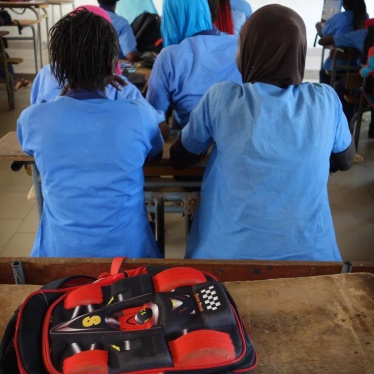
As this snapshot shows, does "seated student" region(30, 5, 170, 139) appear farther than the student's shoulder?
Yes

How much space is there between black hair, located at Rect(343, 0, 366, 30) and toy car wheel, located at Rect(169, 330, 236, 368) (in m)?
4.58

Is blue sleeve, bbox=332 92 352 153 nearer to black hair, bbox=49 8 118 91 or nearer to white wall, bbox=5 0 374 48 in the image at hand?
black hair, bbox=49 8 118 91

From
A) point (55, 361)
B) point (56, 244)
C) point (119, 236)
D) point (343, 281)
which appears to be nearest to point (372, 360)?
point (343, 281)

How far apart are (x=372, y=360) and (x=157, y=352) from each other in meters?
0.40

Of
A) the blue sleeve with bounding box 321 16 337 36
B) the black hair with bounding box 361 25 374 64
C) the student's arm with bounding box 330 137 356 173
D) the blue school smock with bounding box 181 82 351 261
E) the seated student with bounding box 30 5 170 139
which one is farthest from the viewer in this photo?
the blue sleeve with bounding box 321 16 337 36

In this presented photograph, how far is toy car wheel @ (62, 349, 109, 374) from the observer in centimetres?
73

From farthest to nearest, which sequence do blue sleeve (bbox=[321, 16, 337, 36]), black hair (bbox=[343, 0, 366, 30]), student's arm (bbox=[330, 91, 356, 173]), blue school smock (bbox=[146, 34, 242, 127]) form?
blue sleeve (bbox=[321, 16, 337, 36]) < black hair (bbox=[343, 0, 366, 30]) < blue school smock (bbox=[146, 34, 242, 127]) < student's arm (bbox=[330, 91, 356, 173])

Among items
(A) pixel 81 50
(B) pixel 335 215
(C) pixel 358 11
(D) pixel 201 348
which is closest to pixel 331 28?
(C) pixel 358 11

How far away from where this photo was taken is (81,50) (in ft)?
4.83

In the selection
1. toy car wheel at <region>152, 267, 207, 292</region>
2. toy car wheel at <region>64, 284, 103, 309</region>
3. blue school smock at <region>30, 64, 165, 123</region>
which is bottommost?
toy car wheel at <region>64, 284, 103, 309</region>

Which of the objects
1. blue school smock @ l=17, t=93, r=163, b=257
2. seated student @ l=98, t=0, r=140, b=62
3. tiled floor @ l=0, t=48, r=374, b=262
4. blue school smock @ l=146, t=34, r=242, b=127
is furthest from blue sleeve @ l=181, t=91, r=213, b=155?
seated student @ l=98, t=0, r=140, b=62

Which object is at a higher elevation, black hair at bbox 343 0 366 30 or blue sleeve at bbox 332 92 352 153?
black hair at bbox 343 0 366 30

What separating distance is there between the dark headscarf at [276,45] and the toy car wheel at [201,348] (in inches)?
34.3

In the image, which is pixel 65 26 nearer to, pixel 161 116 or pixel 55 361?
pixel 161 116
